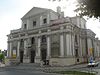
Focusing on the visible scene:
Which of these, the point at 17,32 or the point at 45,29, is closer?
the point at 45,29

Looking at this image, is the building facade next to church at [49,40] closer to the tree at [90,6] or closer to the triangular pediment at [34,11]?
the triangular pediment at [34,11]

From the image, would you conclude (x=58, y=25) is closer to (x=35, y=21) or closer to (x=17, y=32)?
(x=35, y=21)

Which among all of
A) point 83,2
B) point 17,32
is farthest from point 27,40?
point 83,2

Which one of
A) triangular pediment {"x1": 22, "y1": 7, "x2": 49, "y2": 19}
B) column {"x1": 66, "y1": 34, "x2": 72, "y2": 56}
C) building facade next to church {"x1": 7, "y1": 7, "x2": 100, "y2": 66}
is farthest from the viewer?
triangular pediment {"x1": 22, "y1": 7, "x2": 49, "y2": 19}

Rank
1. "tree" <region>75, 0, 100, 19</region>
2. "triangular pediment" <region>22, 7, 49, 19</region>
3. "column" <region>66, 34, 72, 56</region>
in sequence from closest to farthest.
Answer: "tree" <region>75, 0, 100, 19</region> → "column" <region>66, 34, 72, 56</region> → "triangular pediment" <region>22, 7, 49, 19</region>

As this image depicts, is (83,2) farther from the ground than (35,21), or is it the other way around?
(35,21)

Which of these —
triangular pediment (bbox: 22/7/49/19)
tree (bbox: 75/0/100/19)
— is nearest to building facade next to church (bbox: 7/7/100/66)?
triangular pediment (bbox: 22/7/49/19)

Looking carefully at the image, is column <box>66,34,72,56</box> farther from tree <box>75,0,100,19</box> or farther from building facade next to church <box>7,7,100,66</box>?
tree <box>75,0,100,19</box>

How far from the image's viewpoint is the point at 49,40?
4241 cm

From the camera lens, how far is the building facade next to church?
1548 inches

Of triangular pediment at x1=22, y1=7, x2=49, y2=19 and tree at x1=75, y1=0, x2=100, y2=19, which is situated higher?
triangular pediment at x1=22, y1=7, x2=49, y2=19

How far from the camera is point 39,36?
146ft

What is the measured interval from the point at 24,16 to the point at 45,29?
1155 cm

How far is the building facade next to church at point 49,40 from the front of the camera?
39312mm
